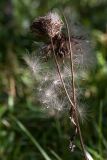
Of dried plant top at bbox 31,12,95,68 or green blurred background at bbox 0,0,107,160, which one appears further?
green blurred background at bbox 0,0,107,160

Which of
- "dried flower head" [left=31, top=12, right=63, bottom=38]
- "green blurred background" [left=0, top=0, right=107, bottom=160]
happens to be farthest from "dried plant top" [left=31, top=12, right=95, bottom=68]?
"green blurred background" [left=0, top=0, right=107, bottom=160]

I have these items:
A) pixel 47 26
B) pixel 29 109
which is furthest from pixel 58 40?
pixel 29 109

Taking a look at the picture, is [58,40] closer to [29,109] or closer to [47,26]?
[47,26]

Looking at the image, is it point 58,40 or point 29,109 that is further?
point 29,109

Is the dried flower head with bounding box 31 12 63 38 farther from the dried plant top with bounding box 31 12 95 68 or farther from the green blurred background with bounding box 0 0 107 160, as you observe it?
the green blurred background with bounding box 0 0 107 160

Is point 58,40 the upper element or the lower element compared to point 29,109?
upper

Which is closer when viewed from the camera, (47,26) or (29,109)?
(47,26)
